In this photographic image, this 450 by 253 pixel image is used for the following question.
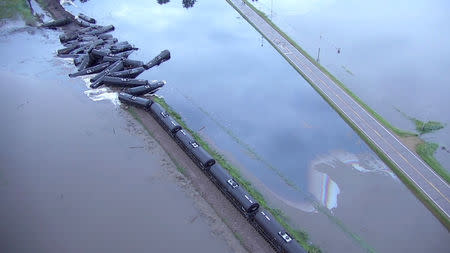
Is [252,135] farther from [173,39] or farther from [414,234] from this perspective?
[173,39]

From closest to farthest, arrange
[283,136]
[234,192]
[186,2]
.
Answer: [234,192], [283,136], [186,2]

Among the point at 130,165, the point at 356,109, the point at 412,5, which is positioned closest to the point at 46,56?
the point at 130,165

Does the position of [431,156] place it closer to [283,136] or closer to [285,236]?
[283,136]

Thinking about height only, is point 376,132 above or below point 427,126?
below

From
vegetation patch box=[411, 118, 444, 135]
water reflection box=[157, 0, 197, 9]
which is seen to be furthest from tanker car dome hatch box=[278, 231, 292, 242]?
water reflection box=[157, 0, 197, 9]

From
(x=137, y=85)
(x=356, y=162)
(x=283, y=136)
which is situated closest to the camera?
(x=356, y=162)

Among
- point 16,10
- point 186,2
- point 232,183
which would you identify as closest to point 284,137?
point 232,183

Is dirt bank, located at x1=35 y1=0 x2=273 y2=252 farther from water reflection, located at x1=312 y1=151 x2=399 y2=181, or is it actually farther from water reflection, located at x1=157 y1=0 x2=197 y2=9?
water reflection, located at x1=157 y1=0 x2=197 y2=9
